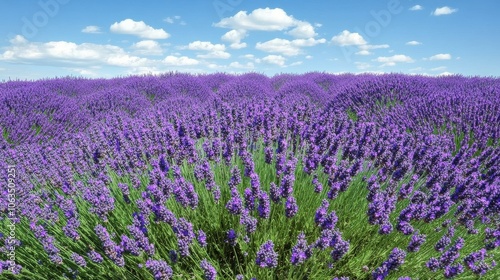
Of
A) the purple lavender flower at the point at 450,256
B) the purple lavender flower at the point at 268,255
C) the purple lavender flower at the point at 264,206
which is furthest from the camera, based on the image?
the purple lavender flower at the point at 264,206

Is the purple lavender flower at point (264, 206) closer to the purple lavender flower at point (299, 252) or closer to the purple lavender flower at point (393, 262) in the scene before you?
the purple lavender flower at point (299, 252)

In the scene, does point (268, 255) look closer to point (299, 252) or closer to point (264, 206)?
point (299, 252)

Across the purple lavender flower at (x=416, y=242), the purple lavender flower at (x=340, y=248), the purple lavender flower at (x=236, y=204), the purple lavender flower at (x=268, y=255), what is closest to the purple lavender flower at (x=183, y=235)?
the purple lavender flower at (x=236, y=204)

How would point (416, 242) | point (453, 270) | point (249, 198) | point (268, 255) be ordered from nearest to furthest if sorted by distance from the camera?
point (268, 255) < point (453, 270) < point (416, 242) < point (249, 198)

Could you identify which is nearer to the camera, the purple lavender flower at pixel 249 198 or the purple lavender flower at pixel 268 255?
the purple lavender flower at pixel 268 255

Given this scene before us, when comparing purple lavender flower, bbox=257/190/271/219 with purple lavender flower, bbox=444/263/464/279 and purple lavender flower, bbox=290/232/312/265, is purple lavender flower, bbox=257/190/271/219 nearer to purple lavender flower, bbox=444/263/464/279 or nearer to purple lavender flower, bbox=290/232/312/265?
purple lavender flower, bbox=290/232/312/265

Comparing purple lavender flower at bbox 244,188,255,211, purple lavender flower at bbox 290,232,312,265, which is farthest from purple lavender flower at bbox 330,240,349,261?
purple lavender flower at bbox 244,188,255,211

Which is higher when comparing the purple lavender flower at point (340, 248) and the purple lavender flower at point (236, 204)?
the purple lavender flower at point (236, 204)

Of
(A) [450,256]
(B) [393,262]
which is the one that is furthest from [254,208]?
(A) [450,256]

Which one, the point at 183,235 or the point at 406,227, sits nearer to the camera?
the point at 183,235

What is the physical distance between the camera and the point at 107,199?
6.54 feet

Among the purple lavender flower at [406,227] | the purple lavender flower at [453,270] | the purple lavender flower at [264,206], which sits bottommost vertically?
the purple lavender flower at [453,270]

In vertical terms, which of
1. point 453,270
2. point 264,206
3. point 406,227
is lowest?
point 453,270

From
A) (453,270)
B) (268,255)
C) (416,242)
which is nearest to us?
(268,255)
